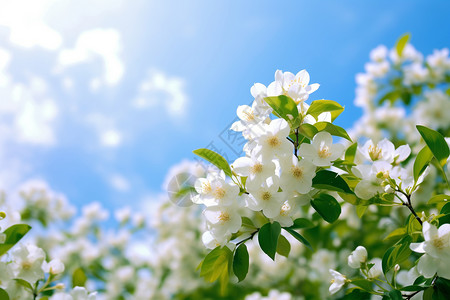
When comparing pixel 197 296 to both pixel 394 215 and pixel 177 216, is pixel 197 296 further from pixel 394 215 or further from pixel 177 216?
pixel 394 215

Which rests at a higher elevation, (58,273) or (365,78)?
(365,78)

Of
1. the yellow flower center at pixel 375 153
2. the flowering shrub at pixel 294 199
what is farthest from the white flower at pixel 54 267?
the yellow flower center at pixel 375 153

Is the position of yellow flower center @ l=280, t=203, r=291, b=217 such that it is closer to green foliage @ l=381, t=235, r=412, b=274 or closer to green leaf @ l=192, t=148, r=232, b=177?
green leaf @ l=192, t=148, r=232, b=177

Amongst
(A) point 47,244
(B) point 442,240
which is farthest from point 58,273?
(A) point 47,244

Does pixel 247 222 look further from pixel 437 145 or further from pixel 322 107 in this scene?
pixel 437 145

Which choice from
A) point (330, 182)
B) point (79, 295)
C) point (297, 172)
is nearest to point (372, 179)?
point (330, 182)
